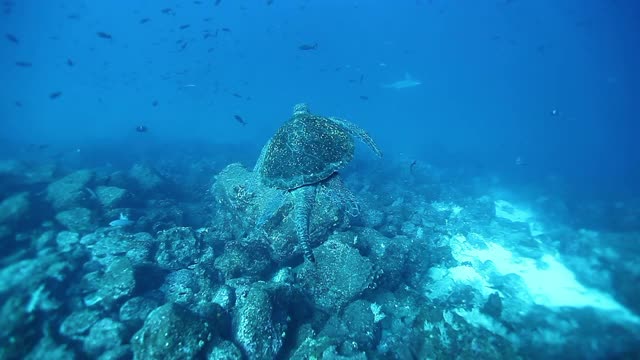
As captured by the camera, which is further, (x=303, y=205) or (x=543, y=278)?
(x=543, y=278)

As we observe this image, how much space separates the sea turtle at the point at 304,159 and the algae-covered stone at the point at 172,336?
2.40 m

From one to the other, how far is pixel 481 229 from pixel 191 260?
12904 mm

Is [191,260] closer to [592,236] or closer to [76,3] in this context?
[592,236]

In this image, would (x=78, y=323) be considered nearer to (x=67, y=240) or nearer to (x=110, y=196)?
(x=67, y=240)

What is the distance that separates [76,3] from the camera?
72688 millimetres

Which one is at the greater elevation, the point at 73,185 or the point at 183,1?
the point at 73,185

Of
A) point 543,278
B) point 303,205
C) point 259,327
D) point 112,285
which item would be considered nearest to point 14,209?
point 112,285

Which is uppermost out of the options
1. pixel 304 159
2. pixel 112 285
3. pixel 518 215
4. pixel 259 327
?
pixel 304 159

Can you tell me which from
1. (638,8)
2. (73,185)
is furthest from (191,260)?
(638,8)

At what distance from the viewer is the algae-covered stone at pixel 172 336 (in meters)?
5.37

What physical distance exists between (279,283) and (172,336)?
250 cm

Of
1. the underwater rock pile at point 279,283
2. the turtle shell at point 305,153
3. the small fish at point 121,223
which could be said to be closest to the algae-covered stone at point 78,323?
the underwater rock pile at point 279,283

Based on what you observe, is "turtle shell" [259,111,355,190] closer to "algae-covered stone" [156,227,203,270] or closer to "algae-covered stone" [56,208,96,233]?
"algae-covered stone" [156,227,203,270]

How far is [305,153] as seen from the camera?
656 cm
